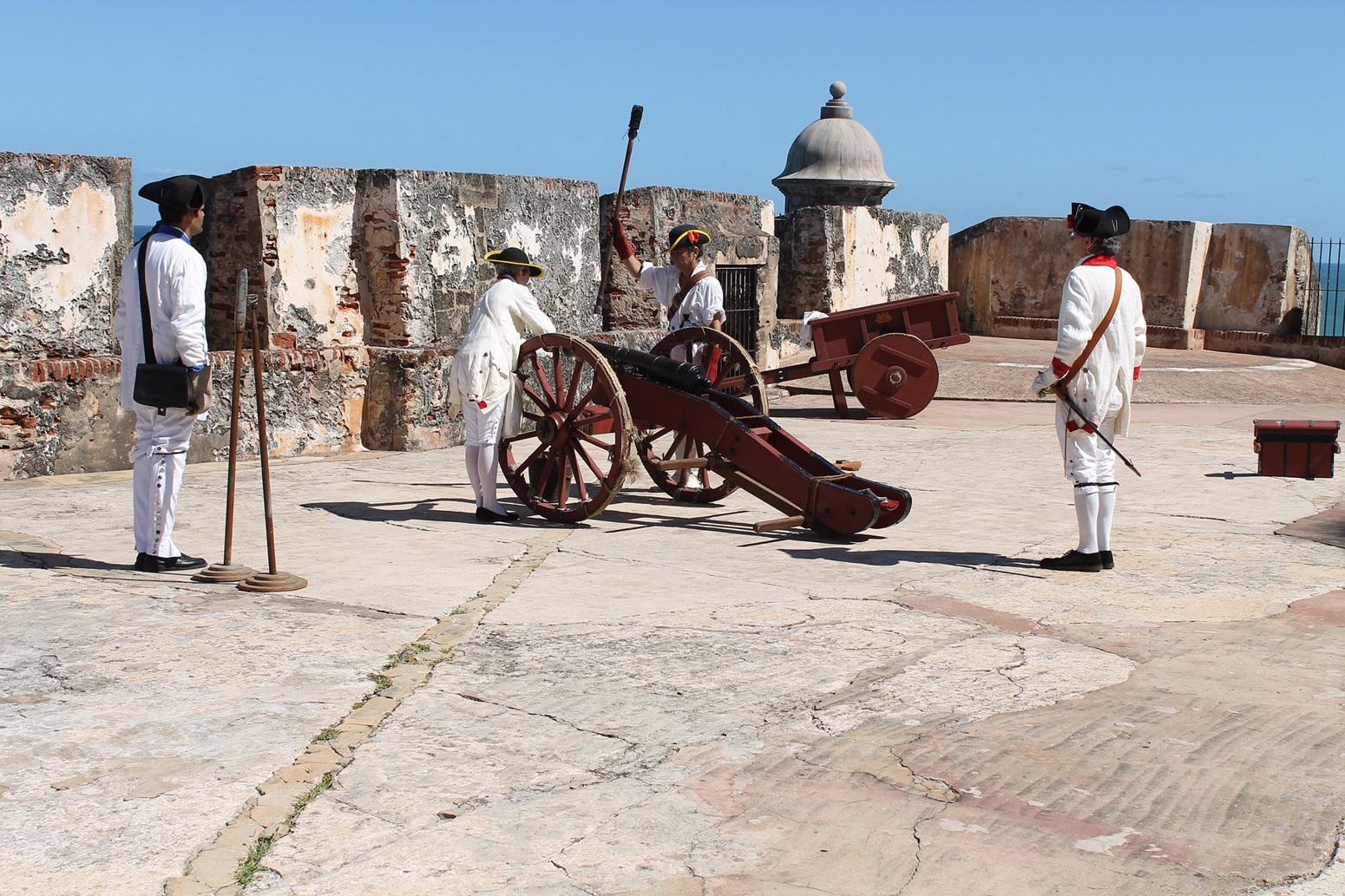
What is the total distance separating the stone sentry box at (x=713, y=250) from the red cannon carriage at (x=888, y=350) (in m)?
1.37

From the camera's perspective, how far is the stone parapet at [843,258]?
16094 mm

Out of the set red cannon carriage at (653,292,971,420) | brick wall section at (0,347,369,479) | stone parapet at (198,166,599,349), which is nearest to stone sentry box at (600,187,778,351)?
red cannon carriage at (653,292,971,420)

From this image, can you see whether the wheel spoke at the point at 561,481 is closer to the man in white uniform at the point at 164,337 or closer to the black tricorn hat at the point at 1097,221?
the man in white uniform at the point at 164,337

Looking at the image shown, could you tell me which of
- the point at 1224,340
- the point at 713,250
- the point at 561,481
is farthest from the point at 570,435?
the point at 1224,340

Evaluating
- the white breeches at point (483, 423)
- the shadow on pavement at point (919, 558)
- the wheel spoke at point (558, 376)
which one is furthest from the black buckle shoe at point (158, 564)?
the shadow on pavement at point (919, 558)

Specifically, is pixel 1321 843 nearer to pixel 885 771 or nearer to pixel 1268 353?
pixel 885 771

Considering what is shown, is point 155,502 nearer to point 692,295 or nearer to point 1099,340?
point 692,295

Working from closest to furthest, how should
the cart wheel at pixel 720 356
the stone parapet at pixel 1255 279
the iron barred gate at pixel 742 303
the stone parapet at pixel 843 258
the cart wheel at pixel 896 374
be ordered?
the cart wheel at pixel 720 356
the cart wheel at pixel 896 374
the iron barred gate at pixel 742 303
the stone parapet at pixel 843 258
the stone parapet at pixel 1255 279

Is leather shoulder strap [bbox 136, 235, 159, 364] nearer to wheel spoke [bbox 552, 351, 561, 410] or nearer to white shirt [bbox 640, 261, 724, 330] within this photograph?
wheel spoke [bbox 552, 351, 561, 410]

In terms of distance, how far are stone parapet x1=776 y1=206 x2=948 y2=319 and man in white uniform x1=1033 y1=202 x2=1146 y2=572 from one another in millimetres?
9959

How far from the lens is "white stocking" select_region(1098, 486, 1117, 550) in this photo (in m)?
5.62

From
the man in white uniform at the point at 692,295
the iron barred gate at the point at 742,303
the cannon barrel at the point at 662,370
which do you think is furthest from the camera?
the iron barred gate at the point at 742,303

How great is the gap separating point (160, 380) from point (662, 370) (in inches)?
92.2

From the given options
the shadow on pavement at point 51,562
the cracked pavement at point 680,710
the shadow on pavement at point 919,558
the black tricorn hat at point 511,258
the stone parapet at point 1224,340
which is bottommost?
the cracked pavement at point 680,710
